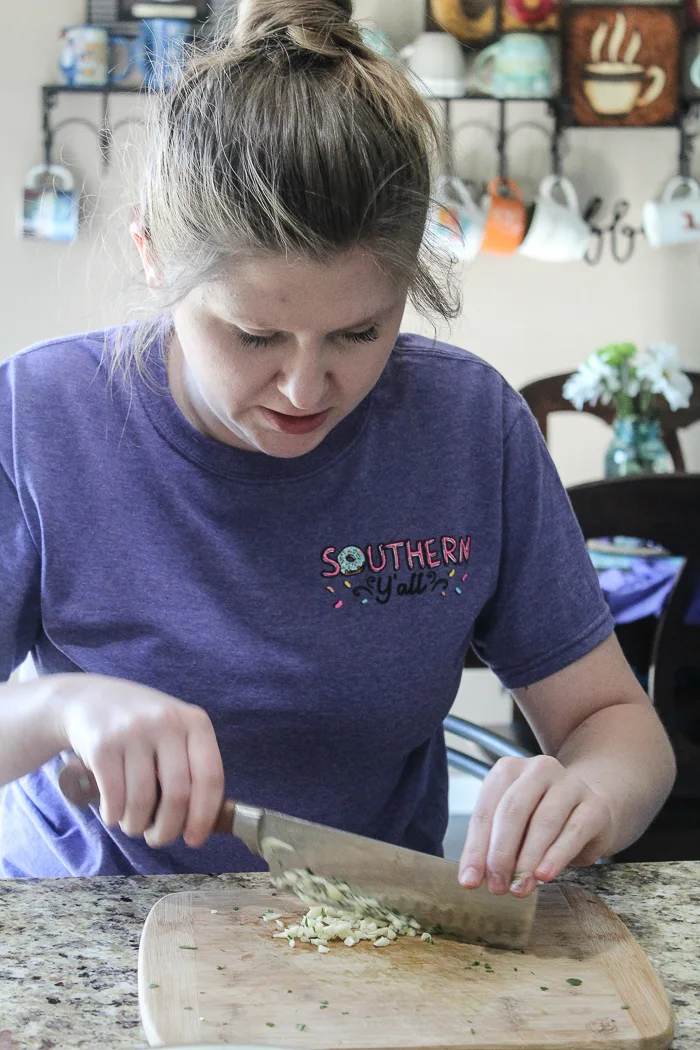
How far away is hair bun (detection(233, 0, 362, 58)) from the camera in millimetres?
936

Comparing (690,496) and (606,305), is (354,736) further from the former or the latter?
(606,305)

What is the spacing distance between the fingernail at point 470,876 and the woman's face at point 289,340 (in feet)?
1.16

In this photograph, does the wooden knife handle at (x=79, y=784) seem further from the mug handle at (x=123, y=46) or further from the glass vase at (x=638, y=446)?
the mug handle at (x=123, y=46)

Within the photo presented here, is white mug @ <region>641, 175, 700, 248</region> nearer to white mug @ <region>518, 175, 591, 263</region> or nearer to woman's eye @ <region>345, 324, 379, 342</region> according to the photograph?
white mug @ <region>518, 175, 591, 263</region>

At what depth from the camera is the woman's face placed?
87 centimetres

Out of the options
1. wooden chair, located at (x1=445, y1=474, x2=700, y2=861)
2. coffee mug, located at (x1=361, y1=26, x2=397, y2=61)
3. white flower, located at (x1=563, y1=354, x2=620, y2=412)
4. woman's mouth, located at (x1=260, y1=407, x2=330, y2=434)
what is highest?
coffee mug, located at (x1=361, y1=26, x2=397, y2=61)

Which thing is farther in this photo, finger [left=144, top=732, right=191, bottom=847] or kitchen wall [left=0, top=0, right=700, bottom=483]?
kitchen wall [left=0, top=0, right=700, bottom=483]

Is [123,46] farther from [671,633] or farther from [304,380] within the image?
[304,380]

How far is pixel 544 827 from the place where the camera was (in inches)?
34.1

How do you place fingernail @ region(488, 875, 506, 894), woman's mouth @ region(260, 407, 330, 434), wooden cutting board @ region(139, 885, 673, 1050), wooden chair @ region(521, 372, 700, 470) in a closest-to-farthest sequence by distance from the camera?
wooden cutting board @ region(139, 885, 673, 1050)
fingernail @ region(488, 875, 506, 894)
woman's mouth @ region(260, 407, 330, 434)
wooden chair @ region(521, 372, 700, 470)

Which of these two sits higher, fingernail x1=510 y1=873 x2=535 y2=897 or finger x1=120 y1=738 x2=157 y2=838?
finger x1=120 y1=738 x2=157 y2=838

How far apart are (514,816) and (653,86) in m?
2.89

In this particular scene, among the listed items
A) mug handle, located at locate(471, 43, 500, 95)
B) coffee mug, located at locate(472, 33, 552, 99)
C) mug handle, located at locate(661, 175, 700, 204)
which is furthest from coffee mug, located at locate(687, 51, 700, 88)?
mug handle, located at locate(471, 43, 500, 95)

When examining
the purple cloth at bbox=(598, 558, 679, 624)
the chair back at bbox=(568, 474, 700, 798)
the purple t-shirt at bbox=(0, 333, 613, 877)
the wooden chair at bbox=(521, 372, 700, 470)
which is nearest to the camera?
the purple t-shirt at bbox=(0, 333, 613, 877)
